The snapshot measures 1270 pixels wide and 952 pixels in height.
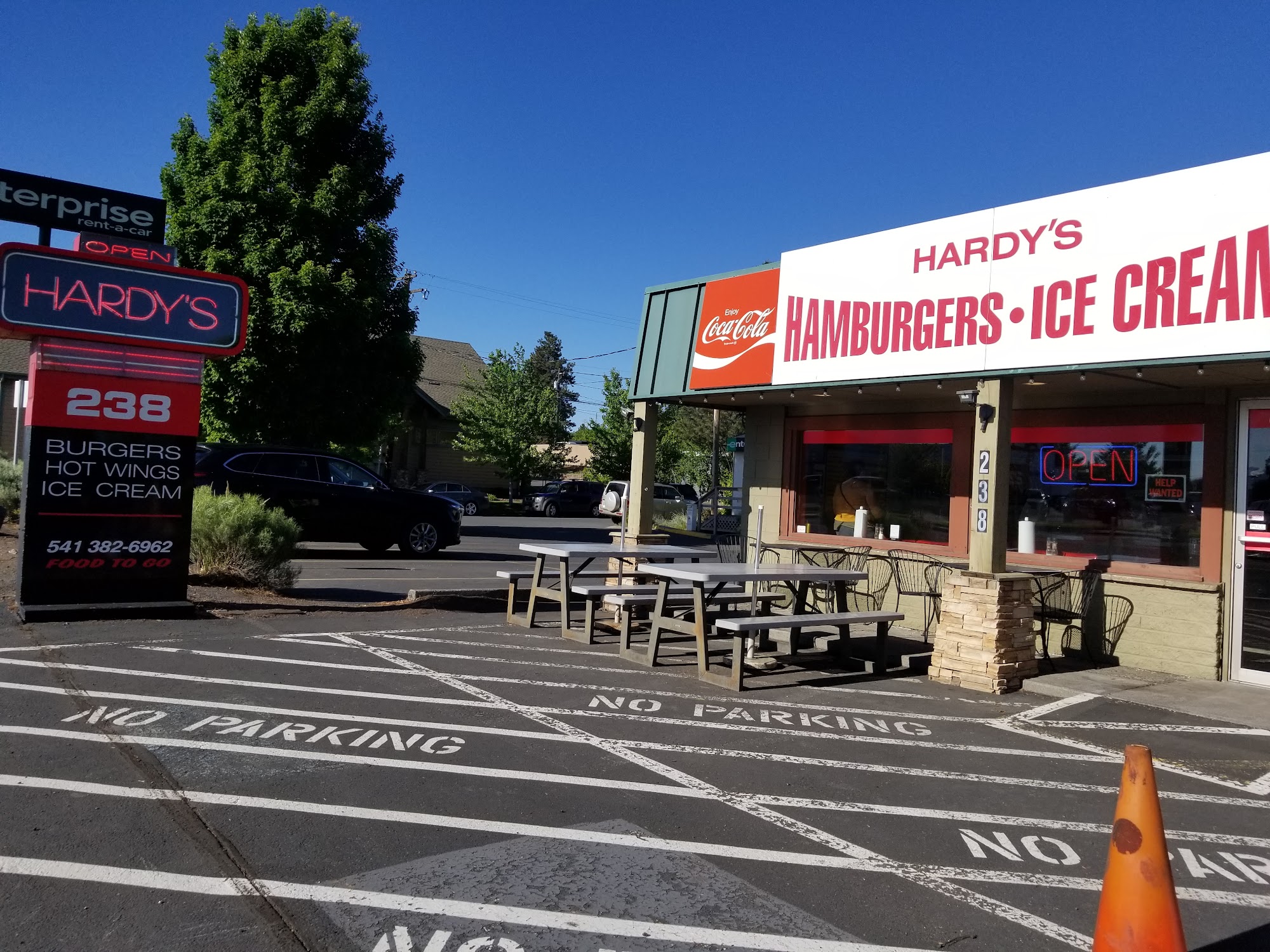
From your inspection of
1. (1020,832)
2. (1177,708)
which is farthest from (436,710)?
(1177,708)

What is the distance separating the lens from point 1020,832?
479cm

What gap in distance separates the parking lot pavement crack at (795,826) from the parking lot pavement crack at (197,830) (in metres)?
2.28

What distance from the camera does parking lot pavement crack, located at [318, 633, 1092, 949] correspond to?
3.77m

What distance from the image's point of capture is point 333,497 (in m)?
16.8

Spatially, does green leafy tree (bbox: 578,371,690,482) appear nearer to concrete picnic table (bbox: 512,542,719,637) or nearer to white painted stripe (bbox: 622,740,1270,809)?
concrete picnic table (bbox: 512,542,719,637)

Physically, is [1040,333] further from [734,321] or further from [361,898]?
[361,898]

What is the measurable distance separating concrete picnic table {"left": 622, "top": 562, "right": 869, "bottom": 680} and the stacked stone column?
94 centimetres

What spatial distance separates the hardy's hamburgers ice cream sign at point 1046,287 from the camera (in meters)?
7.09

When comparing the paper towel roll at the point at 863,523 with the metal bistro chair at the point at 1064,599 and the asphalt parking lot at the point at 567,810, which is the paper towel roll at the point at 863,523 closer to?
the metal bistro chair at the point at 1064,599

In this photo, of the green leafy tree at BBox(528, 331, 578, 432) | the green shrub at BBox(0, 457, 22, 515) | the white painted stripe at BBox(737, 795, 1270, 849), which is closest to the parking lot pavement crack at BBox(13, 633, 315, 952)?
the white painted stripe at BBox(737, 795, 1270, 849)

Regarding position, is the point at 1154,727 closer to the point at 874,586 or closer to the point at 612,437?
the point at 874,586

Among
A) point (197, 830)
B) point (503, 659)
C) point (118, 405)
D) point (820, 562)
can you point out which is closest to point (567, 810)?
point (197, 830)

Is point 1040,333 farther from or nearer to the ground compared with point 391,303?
nearer to the ground

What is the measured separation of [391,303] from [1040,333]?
664 inches
